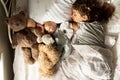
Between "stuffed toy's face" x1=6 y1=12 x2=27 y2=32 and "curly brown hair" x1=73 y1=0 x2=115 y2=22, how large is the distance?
1.07 feet

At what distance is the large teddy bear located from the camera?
4.81 ft

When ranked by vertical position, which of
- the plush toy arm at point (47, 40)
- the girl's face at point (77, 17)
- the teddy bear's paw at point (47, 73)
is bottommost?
the teddy bear's paw at point (47, 73)

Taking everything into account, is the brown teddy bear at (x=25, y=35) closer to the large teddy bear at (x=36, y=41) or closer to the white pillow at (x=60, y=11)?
the large teddy bear at (x=36, y=41)

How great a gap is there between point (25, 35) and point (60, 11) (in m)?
0.27

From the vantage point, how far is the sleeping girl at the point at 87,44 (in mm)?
1410

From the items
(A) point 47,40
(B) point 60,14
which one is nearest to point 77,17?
(B) point 60,14

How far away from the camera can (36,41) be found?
1.54 m

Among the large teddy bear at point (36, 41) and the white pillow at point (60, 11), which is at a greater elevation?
the white pillow at point (60, 11)

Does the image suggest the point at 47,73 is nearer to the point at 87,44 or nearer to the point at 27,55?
the point at 27,55

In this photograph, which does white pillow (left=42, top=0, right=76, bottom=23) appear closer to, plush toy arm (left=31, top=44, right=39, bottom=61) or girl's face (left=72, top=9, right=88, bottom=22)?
girl's face (left=72, top=9, right=88, bottom=22)

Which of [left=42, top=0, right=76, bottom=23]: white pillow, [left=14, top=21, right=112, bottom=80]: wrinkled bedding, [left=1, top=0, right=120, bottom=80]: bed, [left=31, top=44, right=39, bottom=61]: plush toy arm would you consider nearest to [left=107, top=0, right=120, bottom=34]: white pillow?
[left=1, top=0, right=120, bottom=80]: bed

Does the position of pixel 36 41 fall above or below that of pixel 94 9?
below

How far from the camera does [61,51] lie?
151 centimetres

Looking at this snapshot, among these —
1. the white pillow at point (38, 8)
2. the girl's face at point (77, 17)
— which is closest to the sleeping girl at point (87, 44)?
the girl's face at point (77, 17)
